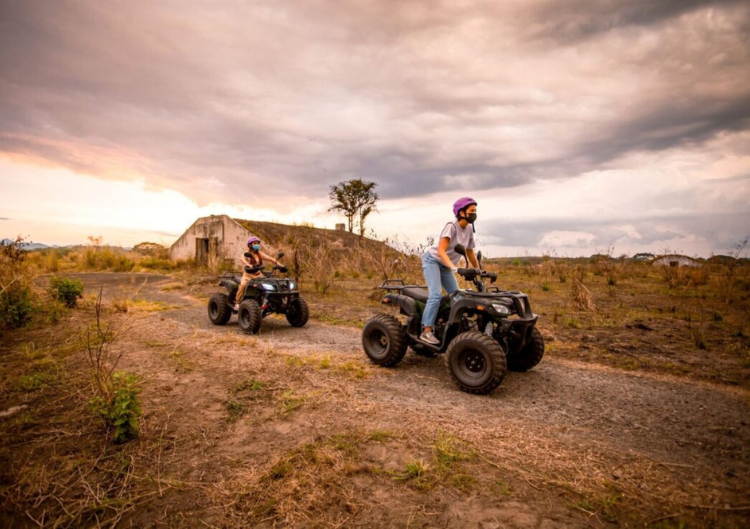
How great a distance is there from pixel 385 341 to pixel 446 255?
1770mm

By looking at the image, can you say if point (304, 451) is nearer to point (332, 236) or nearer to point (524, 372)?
point (524, 372)

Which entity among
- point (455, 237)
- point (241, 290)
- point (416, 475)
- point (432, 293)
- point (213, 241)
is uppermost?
point (213, 241)

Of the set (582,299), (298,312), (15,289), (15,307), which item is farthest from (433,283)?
(15,289)

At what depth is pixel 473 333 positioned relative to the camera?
4590 millimetres

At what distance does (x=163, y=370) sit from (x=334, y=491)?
3.86 metres

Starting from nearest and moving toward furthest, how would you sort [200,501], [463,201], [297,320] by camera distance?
[200,501] < [463,201] < [297,320]

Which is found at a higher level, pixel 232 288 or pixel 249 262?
pixel 249 262

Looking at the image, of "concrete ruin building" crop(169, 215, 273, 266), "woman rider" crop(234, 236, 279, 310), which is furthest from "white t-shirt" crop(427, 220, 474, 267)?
"concrete ruin building" crop(169, 215, 273, 266)

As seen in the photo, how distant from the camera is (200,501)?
260 cm

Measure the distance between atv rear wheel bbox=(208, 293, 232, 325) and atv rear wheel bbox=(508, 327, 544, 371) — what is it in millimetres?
6835

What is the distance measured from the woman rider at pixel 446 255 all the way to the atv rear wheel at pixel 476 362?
0.66 metres

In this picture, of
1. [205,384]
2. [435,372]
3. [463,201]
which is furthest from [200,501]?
[463,201]

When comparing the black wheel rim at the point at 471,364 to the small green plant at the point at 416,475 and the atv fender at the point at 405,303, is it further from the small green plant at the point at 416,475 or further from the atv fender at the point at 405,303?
the small green plant at the point at 416,475

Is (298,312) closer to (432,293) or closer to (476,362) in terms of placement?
(432,293)
